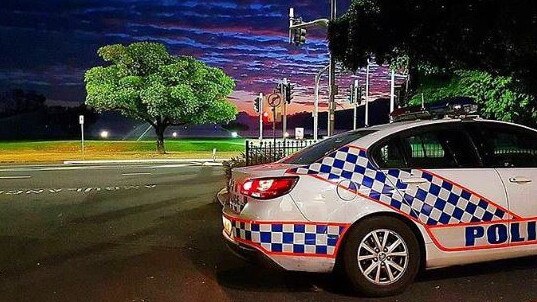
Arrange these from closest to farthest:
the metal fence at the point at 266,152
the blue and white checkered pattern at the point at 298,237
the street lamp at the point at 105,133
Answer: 1. the blue and white checkered pattern at the point at 298,237
2. the metal fence at the point at 266,152
3. the street lamp at the point at 105,133

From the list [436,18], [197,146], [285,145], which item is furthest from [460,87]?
[197,146]

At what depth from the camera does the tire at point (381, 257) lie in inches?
188

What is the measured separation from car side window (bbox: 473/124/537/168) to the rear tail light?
1.75m

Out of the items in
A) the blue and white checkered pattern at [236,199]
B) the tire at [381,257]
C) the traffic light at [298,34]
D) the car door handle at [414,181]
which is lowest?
the tire at [381,257]

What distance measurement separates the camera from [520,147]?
5387 mm

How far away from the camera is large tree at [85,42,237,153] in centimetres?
3572

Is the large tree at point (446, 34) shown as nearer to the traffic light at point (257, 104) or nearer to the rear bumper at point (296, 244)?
the rear bumper at point (296, 244)

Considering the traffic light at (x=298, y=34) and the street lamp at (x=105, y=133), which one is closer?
the traffic light at (x=298, y=34)

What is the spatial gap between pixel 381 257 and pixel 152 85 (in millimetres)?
32432

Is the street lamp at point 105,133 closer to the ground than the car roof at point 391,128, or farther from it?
closer to the ground

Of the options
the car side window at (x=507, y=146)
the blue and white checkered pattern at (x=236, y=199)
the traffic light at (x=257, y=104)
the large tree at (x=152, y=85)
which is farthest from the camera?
the large tree at (x=152, y=85)

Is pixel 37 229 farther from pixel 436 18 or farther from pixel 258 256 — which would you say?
pixel 436 18

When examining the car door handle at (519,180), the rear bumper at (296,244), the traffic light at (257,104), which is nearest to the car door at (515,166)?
the car door handle at (519,180)

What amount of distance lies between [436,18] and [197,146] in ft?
131
